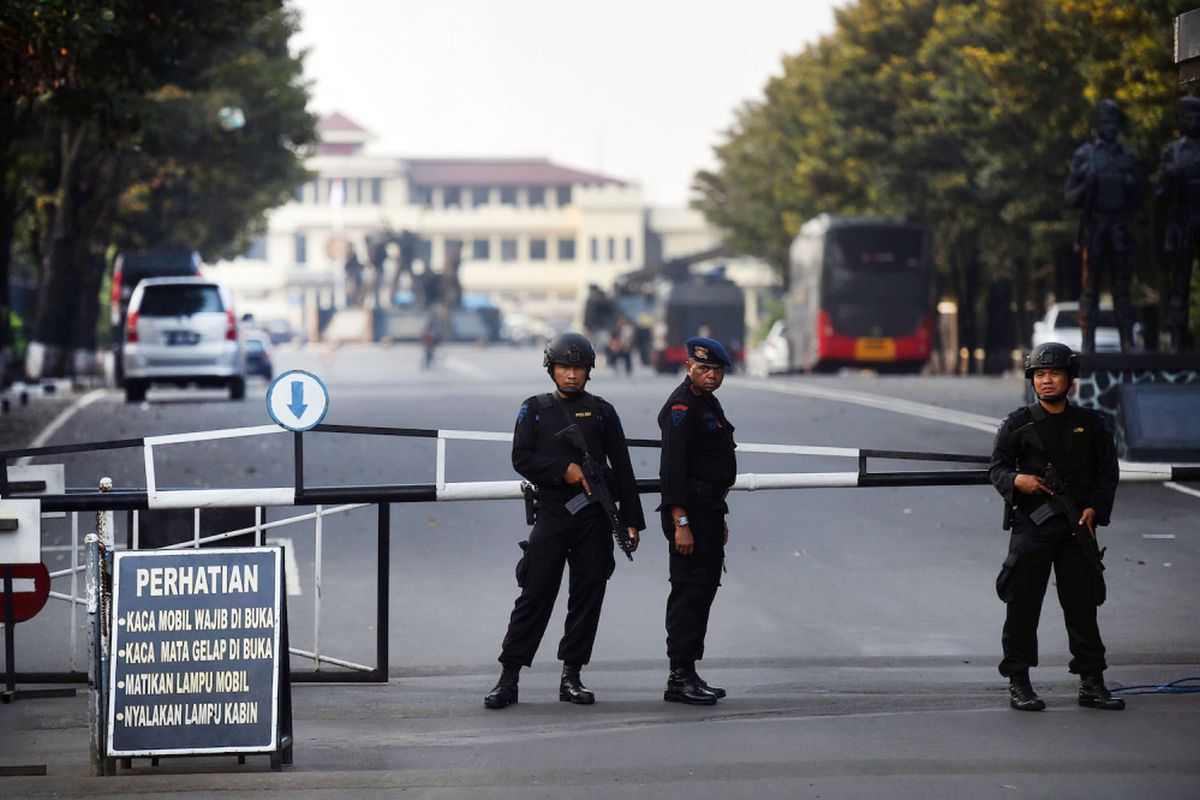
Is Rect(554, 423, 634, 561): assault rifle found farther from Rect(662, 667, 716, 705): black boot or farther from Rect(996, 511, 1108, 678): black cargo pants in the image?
Rect(996, 511, 1108, 678): black cargo pants

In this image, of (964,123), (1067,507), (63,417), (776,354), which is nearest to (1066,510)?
(1067,507)

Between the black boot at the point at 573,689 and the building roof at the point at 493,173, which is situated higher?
the building roof at the point at 493,173

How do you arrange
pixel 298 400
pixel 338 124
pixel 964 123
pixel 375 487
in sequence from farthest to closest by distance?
pixel 338 124 → pixel 964 123 → pixel 375 487 → pixel 298 400

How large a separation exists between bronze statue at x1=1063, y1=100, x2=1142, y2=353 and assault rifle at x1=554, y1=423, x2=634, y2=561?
1189 cm

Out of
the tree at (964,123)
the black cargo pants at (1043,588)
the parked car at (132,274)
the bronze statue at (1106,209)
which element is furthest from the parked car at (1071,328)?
the black cargo pants at (1043,588)

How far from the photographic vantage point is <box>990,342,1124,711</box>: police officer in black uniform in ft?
29.6

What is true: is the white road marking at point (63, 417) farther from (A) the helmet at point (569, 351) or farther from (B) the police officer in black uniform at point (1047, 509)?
(B) the police officer in black uniform at point (1047, 509)

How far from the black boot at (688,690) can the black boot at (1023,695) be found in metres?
1.26

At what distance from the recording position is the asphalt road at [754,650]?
7633 millimetres

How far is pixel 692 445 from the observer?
945 centimetres

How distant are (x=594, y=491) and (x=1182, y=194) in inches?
452

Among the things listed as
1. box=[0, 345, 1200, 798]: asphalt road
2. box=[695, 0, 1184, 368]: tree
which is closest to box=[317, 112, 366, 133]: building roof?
box=[695, 0, 1184, 368]: tree

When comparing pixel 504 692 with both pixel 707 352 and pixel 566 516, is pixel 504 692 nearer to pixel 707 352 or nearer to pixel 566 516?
pixel 566 516

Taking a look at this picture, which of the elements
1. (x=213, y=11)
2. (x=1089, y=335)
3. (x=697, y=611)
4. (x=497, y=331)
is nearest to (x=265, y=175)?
(x=213, y=11)
